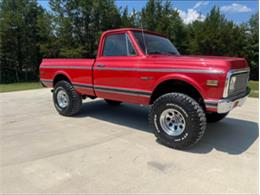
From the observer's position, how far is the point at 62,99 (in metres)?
6.48

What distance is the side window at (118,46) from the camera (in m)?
4.82

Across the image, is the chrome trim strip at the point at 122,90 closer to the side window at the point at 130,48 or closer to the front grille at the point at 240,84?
the side window at the point at 130,48

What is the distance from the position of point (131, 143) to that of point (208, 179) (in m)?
1.61

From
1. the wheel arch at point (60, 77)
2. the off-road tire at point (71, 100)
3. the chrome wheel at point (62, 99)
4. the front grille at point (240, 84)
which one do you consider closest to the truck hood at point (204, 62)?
the front grille at point (240, 84)

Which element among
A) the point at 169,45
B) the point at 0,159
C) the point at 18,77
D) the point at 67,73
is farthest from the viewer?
the point at 18,77

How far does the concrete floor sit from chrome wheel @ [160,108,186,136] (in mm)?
Answer: 320

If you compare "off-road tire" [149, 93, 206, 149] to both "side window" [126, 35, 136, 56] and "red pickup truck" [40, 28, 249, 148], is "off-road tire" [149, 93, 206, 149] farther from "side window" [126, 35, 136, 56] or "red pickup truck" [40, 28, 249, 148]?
"side window" [126, 35, 136, 56]

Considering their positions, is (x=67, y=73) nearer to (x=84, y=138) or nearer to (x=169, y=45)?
(x=84, y=138)

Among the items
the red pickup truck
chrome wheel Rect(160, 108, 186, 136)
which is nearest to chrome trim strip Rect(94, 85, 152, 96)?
the red pickup truck

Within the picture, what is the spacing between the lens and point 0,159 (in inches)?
143

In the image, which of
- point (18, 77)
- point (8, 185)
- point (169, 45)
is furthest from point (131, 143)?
point (18, 77)

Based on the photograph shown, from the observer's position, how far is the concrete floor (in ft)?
9.62

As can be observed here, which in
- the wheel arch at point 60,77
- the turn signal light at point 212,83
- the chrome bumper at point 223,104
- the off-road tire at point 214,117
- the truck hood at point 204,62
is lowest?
the off-road tire at point 214,117

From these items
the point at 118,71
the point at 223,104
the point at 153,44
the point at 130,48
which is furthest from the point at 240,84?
the point at 118,71
